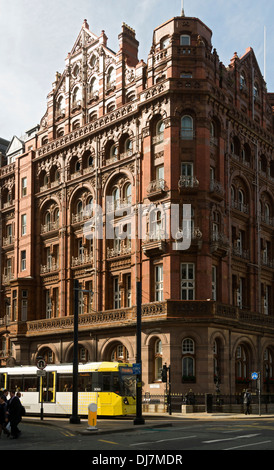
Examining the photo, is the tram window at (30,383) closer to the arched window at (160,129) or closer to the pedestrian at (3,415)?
the pedestrian at (3,415)

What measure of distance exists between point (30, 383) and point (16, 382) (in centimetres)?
163

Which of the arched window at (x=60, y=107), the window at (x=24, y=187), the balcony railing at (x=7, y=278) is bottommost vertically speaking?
the balcony railing at (x=7, y=278)

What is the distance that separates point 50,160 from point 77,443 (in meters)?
40.6

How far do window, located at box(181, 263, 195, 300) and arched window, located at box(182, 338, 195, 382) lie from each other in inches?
120

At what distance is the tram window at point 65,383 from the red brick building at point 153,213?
315 inches

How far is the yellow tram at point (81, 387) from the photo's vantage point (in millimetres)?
36562

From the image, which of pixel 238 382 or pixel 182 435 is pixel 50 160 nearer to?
pixel 238 382

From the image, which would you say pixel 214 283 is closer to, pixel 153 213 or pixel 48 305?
pixel 153 213

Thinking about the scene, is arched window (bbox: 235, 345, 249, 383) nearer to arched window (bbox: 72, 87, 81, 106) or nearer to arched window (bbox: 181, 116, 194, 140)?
arched window (bbox: 181, 116, 194, 140)

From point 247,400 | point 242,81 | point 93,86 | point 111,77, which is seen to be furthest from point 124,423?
Answer: point 242,81

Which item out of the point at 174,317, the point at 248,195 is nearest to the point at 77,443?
the point at 174,317

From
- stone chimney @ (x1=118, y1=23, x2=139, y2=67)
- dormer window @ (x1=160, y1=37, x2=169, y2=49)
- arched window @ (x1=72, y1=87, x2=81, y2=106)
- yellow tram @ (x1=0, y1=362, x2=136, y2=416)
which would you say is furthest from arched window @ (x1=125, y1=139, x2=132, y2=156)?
yellow tram @ (x1=0, y1=362, x2=136, y2=416)

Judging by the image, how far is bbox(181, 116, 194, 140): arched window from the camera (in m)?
47.9

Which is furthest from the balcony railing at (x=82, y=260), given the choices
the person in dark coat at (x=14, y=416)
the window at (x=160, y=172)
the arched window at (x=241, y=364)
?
the person in dark coat at (x=14, y=416)
